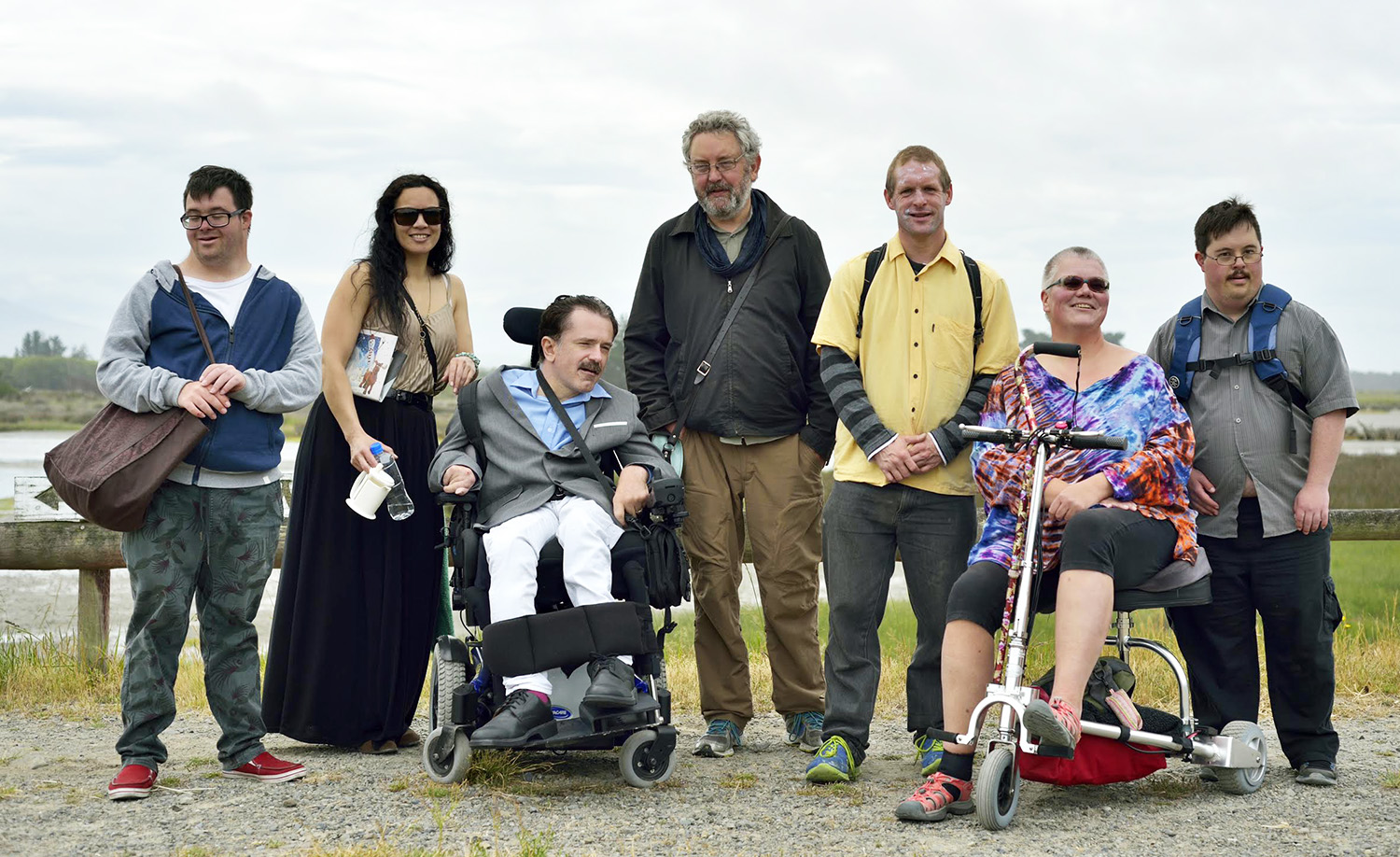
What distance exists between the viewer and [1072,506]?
454 cm

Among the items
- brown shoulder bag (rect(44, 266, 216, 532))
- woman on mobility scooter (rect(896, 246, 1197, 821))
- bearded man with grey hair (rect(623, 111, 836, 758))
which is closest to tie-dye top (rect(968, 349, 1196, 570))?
woman on mobility scooter (rect(896, 246, 1197, 821))

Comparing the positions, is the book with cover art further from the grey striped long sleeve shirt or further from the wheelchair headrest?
the grey striped long sleeve shirt

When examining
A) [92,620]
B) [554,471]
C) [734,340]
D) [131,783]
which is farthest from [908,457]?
[92,620]

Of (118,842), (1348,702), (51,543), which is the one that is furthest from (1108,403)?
(51,543)

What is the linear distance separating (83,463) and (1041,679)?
335 cm

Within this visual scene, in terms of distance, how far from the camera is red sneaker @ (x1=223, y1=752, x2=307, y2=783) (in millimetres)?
4840

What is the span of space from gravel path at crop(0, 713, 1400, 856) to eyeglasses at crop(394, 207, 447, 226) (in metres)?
2.14

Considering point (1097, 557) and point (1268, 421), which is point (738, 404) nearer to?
point (1097, 557)

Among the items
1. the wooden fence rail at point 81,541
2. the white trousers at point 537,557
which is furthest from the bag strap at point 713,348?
the wooden fence rail at point 81,541

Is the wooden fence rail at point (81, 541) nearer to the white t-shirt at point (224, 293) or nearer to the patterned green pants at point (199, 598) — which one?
the patterned green pants at point (199, 598)

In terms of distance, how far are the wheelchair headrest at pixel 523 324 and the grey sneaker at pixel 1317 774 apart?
131 inches

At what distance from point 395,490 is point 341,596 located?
1.77ft

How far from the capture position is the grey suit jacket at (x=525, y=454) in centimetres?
497

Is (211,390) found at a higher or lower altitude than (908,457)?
higher
